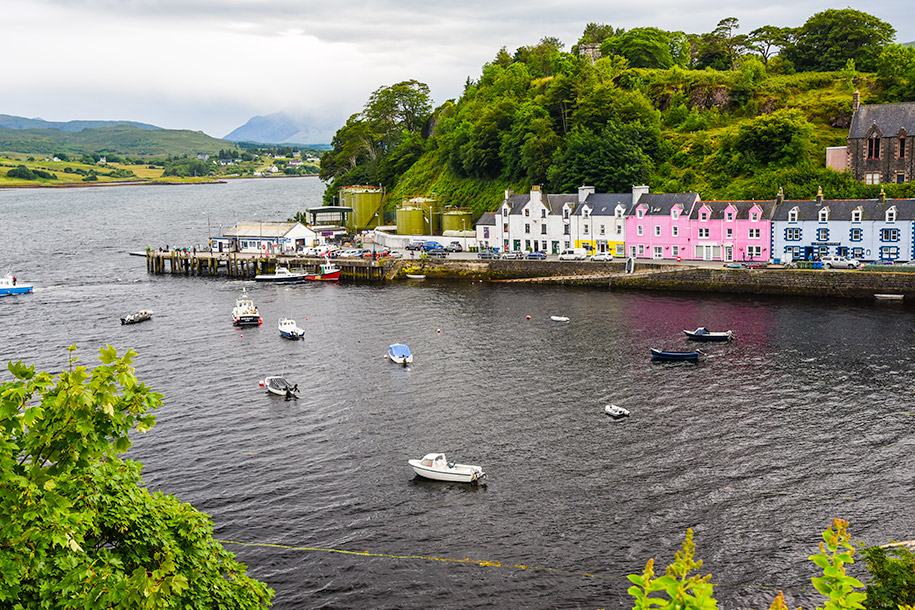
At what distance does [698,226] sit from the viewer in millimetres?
86562

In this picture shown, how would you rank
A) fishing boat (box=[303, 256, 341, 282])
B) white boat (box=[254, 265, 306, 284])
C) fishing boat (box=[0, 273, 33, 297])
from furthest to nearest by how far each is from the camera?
fishing boat (box=[303, 256, 341, 282]) < white boat (box=[254, 265, 306, 284]) < fishing boat (box=[0, 273, 33, 297])

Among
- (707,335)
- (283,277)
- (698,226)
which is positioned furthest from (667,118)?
(707,335)

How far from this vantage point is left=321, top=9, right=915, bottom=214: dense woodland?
99750mm

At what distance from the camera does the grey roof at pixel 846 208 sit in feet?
252

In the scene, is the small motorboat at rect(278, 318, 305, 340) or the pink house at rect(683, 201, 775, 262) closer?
the small motorboat at rect(278, 318, 305, 340)

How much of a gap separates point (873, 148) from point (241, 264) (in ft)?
266

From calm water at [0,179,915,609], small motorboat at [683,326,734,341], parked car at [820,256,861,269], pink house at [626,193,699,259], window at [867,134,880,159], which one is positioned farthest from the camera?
window at [867,134,880,159]

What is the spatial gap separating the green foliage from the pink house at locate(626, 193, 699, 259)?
6993cm

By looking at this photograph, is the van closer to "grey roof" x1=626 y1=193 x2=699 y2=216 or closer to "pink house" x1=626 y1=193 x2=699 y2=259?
"pink house" x1=626 y1=193 x2=699 y2=259

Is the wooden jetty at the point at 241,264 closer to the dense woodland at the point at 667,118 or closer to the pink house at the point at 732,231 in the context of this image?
the dense woodland at the point at 667,118

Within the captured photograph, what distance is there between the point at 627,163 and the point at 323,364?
59.0m

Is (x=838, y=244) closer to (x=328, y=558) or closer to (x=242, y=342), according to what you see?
(x=242, y=342)

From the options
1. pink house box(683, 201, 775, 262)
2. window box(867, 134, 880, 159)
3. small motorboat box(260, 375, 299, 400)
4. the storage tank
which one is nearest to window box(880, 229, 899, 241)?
pink house box(683, 201, 775, 262)

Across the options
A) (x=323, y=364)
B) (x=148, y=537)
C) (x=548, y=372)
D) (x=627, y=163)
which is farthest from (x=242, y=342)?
(x=627, y=163)
